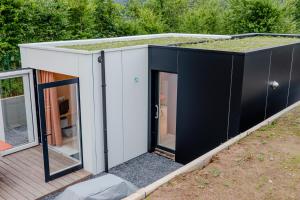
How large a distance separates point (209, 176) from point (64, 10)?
935 cm

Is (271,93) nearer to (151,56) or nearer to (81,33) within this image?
(151,56)

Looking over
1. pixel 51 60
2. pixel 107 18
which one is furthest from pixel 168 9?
pixel 51 60

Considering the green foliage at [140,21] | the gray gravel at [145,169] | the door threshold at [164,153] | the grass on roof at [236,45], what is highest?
the green foliage at [140,21]

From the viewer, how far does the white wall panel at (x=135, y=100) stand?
7.35 m

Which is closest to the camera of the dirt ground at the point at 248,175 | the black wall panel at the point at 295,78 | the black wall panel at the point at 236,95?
the dirt ground at the point at 248,175

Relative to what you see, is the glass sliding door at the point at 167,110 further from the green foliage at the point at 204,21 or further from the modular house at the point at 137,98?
the green foliage at the point at 204,21

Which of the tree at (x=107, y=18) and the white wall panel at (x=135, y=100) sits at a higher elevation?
the tree at (x=107, y=18)

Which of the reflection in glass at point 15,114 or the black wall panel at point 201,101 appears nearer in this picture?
the black wall panel at point 201,101

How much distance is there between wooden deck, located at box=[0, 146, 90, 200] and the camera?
20.3ft

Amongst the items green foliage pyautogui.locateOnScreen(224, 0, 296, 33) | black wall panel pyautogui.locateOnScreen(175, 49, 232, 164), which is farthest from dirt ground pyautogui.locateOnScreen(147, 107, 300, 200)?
green foliage pyautogui.locateOnScreen(224, 0, 296, 33)

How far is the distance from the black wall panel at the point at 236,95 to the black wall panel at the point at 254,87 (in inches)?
3.9

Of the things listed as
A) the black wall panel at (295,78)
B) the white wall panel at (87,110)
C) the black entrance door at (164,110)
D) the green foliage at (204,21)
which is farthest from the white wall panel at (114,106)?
the green foliage at (204,21)

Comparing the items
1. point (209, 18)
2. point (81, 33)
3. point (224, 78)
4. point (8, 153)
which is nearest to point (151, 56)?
point (224, 78)

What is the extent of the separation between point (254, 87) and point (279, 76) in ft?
5.37
